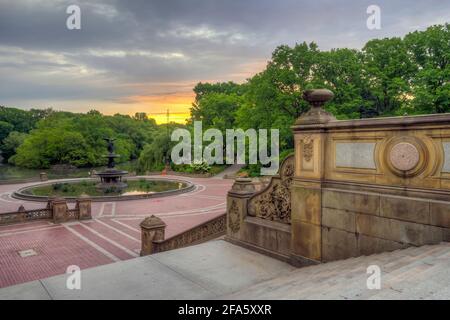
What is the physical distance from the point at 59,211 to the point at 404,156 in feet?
56.7

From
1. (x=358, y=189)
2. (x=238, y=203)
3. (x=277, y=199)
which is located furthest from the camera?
(x=238, y=203)

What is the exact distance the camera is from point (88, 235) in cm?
1503

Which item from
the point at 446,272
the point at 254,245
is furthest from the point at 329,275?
the point at 254,245

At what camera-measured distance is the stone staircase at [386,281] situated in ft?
10.9

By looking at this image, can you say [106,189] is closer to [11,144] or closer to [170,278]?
[170,278]

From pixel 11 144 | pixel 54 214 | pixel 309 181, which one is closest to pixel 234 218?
pixel 309 181

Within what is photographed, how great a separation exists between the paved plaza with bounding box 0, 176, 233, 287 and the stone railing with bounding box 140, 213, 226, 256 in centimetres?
127

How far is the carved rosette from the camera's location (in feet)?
23.0

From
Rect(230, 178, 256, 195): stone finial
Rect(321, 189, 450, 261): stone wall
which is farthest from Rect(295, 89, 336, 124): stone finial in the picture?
Rect(230, 178, 256, 195): stone finial

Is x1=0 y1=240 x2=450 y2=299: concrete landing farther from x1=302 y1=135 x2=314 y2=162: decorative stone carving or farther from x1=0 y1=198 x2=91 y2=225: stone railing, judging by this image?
x1=0 y1=198 x2=91 y2=225: stone railing

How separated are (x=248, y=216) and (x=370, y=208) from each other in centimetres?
313
